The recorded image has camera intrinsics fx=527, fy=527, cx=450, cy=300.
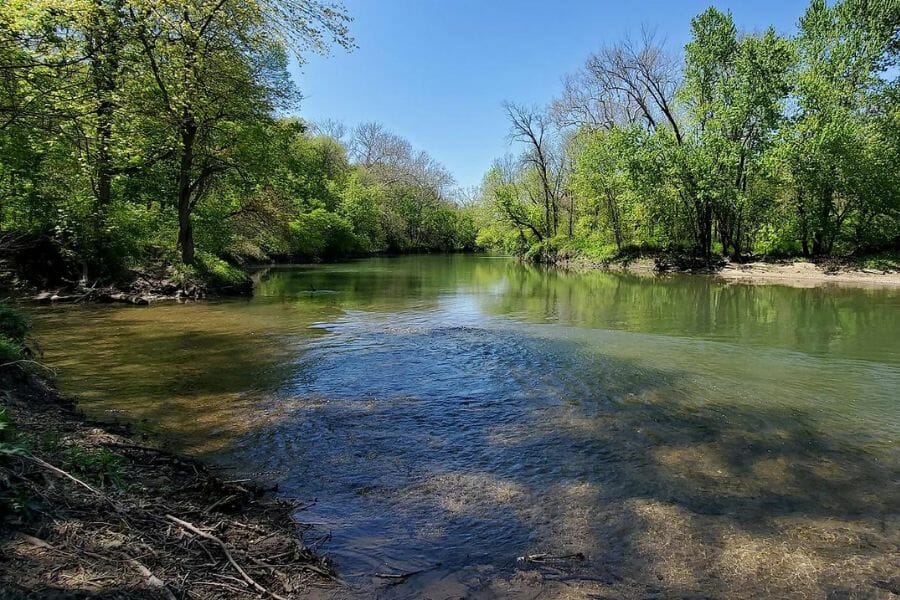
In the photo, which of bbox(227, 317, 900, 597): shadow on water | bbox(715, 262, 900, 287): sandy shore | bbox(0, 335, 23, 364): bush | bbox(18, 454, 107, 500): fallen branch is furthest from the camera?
bbox(715, 262, 900, 287): sandy shore

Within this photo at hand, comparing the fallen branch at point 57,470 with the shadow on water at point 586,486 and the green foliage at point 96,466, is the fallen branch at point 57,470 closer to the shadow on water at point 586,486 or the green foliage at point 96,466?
the green foliage at point 96,466

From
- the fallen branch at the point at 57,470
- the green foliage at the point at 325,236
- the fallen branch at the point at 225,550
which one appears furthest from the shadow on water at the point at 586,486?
the green foliage at the point at 325,236

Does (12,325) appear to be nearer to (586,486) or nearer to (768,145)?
(586,486)

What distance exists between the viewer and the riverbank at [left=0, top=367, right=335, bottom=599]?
2.69 meters

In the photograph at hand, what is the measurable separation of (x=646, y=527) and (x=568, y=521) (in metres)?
0.63

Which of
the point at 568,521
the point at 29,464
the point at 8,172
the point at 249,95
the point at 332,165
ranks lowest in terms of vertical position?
the point at 568,521

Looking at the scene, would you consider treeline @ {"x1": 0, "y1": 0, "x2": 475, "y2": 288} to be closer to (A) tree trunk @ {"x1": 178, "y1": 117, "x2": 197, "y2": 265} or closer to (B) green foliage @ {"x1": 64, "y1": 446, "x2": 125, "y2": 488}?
(A) tree trunk @ {"x1": 178, "y1": 117, "x2": 197, "y2": 265}

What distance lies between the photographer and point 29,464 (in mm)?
3469

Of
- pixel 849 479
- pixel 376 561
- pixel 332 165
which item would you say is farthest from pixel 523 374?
pixel 332 165

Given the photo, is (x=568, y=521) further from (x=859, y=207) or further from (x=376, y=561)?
(x=859, y=207)

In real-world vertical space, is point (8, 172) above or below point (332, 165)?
below

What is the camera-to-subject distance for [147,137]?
1648 cm

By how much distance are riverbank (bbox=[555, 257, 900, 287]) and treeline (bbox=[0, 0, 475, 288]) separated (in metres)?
25.9

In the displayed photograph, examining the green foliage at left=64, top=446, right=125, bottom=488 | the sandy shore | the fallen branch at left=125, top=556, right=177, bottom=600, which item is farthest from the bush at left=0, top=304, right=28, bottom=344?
the sandy shore
